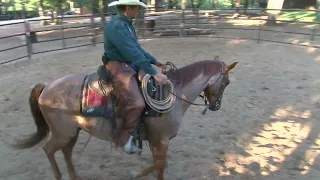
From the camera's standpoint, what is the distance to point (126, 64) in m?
2.88

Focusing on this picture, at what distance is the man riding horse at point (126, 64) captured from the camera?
267 cm

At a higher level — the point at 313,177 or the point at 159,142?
the point at 159,142

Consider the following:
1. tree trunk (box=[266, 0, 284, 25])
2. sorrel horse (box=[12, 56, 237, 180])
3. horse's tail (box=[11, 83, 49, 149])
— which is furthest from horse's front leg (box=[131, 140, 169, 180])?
tree trunk (box=[266, 0, 284, 25])

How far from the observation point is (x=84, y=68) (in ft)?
26.9

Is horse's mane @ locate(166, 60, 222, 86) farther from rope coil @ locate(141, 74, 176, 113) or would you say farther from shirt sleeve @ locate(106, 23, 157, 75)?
shirt sleeve @ locate(106, 23, 157, 75)

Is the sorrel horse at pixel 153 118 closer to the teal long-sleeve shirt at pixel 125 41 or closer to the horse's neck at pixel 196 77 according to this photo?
the horse's neck at pixel 196 77

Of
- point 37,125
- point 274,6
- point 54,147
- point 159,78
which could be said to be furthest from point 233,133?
point 274,6

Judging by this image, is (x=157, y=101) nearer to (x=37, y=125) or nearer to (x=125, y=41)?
(x=125, y=41)

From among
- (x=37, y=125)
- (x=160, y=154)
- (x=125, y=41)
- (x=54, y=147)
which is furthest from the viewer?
(x=37, y=125)

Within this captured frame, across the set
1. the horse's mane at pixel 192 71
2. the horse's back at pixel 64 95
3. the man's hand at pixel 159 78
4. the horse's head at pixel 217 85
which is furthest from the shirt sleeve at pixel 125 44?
the horse's head at pixel 217 85

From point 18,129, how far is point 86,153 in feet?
4.64

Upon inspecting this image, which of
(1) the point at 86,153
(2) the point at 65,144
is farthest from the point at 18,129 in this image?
(2) the point at 65,144

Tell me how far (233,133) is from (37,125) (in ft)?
8.64

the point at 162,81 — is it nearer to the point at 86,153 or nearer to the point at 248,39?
the point at 86,153
